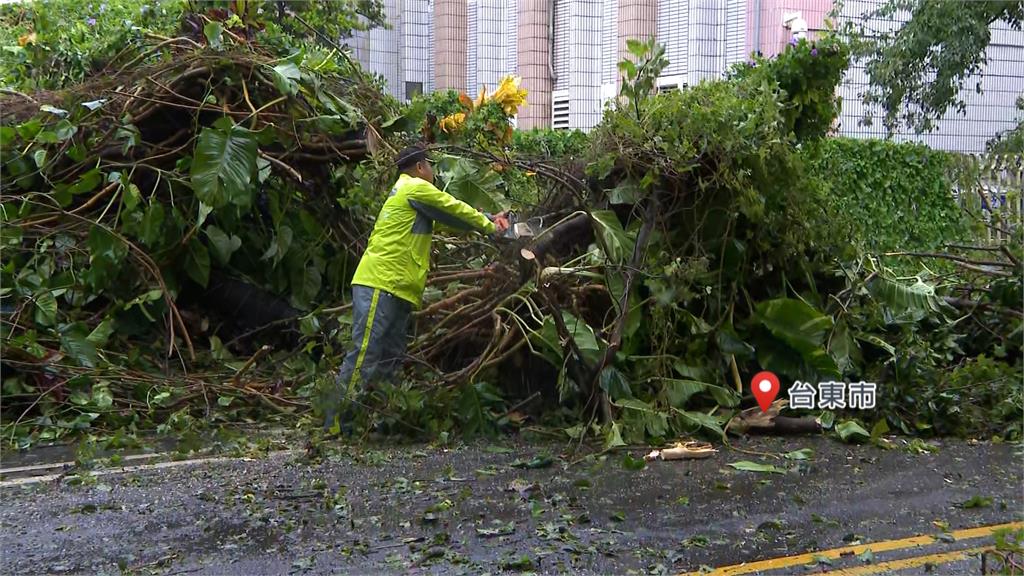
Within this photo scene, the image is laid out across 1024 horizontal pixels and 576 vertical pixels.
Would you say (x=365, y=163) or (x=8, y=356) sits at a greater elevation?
(x=365, y=163)

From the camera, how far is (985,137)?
16.6 meters

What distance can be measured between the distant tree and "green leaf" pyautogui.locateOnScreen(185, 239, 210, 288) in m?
8.67

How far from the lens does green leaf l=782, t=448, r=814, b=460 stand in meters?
6.71

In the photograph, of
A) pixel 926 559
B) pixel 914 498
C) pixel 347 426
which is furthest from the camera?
pixel 347 426

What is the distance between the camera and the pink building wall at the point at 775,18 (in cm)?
1744

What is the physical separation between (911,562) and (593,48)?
52.2ft

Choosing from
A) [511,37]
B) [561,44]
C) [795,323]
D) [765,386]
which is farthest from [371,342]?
[561,44]

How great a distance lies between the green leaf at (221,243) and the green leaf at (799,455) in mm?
4841

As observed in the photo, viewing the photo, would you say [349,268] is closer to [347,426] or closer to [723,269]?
[347,426]

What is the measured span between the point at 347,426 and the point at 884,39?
10979mm

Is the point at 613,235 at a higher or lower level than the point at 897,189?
lower

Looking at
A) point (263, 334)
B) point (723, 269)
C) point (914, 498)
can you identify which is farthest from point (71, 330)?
point (914, 498)

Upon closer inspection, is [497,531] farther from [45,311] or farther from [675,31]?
[675,31]

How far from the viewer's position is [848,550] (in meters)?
4.91
